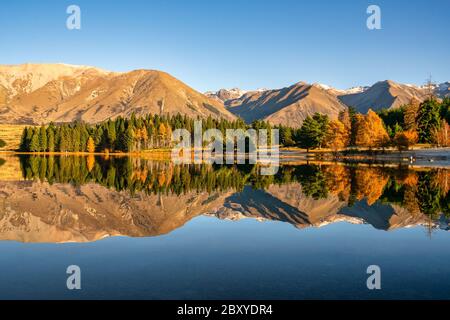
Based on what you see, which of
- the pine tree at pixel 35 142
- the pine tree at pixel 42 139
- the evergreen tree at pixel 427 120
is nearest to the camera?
the evergreen tree at pixel 427 120

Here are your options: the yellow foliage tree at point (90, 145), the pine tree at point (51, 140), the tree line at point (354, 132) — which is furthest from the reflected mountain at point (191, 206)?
the pine tree at point (51, 140)

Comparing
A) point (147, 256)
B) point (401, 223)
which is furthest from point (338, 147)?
point (147, 256)

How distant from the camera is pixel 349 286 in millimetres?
15086

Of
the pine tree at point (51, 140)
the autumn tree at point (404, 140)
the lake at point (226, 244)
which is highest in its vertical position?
the pine tree at point (51, 140)

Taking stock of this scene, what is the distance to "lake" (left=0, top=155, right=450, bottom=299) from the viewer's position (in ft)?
49.1

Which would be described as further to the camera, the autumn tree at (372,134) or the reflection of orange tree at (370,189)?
the autumn tree at (372,134)

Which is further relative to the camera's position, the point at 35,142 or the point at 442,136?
the point at 35,142

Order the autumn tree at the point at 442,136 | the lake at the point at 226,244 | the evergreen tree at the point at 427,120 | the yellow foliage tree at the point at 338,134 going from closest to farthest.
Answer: the lake at the point at 226,244 < the autumn tree at the point at 442,136 < the yellow foliage tree at the point at 338,134 < the evergreen tree at the point at 427,120

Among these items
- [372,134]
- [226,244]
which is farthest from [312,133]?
[226,244]

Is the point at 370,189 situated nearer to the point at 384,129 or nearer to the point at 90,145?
the point at 384,129

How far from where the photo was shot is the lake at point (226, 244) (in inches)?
590

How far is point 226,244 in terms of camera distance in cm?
2261

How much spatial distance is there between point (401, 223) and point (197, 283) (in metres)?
18.0

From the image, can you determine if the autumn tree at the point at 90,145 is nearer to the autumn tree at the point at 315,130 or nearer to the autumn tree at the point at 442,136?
the autumn tree at the point at 315,130
